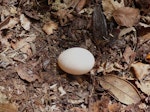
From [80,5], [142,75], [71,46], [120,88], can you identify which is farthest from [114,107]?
[80,5]

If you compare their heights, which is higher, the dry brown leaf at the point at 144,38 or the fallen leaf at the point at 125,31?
the fallen leaf at the point at 125,31

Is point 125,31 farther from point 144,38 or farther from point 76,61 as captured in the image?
point 76,61

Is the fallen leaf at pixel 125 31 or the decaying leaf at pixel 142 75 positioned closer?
the decaying leaf at pixel 142 75

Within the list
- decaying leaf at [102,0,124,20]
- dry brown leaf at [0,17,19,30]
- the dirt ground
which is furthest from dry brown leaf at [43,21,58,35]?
decaying leaf at [102,0,124,20]

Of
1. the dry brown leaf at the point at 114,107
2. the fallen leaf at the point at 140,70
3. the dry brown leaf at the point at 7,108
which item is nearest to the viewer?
the dry brown leaf at the point at 7,108

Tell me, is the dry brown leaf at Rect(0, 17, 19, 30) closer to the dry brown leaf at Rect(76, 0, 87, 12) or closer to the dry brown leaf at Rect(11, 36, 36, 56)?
the dry brown leaf at Rect(11, 36, 36, 56)

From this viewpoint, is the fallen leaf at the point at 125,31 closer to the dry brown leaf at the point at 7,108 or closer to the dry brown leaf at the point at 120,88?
the dry brown leaf at the point at 120,88

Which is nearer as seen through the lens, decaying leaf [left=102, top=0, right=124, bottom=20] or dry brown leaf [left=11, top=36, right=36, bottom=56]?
dry brown leaf [left=11, top=36, right=36, bottom=56]

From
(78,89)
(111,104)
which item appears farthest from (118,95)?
(78,89)

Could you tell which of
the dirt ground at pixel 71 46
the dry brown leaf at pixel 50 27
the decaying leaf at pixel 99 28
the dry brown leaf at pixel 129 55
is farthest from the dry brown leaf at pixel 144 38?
the dry brown leaf at pixel 50 27
